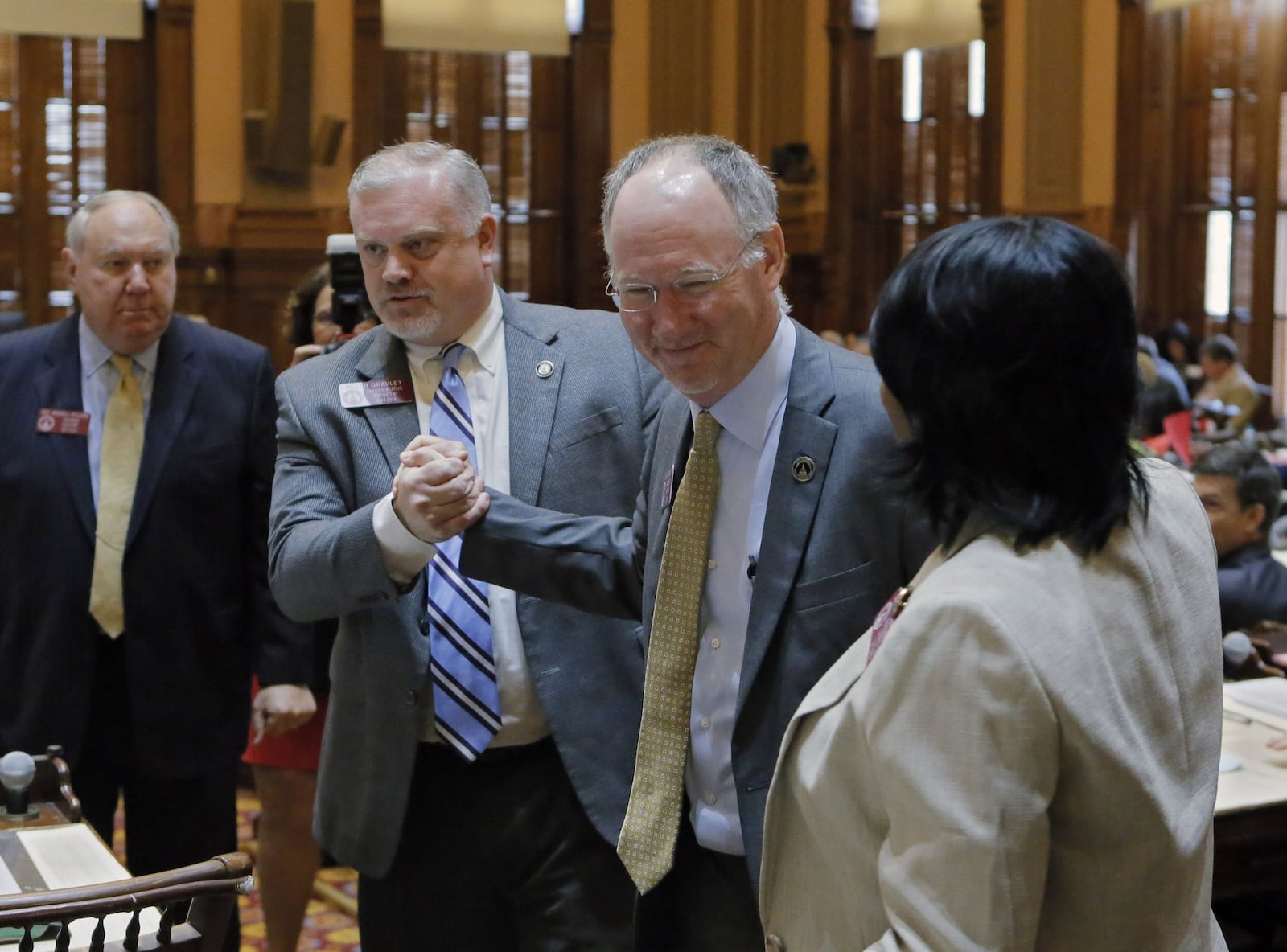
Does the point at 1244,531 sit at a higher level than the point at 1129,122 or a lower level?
lower

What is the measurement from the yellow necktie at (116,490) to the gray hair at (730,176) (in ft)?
5.69

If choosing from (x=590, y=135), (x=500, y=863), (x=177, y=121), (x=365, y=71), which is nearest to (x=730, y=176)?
(x=500, y=863)

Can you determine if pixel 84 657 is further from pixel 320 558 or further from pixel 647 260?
pixel 647 260

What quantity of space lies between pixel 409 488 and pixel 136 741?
59.2 inches

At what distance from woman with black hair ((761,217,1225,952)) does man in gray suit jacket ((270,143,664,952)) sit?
1003 millimetres

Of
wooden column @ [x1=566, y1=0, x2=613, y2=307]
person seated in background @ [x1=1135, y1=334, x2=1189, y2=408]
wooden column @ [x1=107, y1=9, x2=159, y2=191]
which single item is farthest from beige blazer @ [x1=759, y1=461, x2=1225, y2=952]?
wooden column @ [x1=107, y1=9, x2=159, y2=191]

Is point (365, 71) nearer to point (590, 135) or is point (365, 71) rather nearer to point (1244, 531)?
point (590, 135)

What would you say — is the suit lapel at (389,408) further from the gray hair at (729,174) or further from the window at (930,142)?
the window at (930,142)

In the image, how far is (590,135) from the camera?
1254 centimetres

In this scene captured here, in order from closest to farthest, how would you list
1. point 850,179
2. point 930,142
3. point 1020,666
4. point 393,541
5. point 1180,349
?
point 1020,666
point 393,541
point 1180,349
point 930,142
point 850,179

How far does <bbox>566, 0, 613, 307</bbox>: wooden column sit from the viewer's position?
1249cm

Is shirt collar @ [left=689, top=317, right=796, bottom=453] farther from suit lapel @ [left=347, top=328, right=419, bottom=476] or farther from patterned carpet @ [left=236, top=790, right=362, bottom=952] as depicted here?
patterned carpet @ [left=236, top=790, right=362, bottom=952]

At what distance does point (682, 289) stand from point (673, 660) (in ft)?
1.51

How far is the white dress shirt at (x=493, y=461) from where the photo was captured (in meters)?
2.30
